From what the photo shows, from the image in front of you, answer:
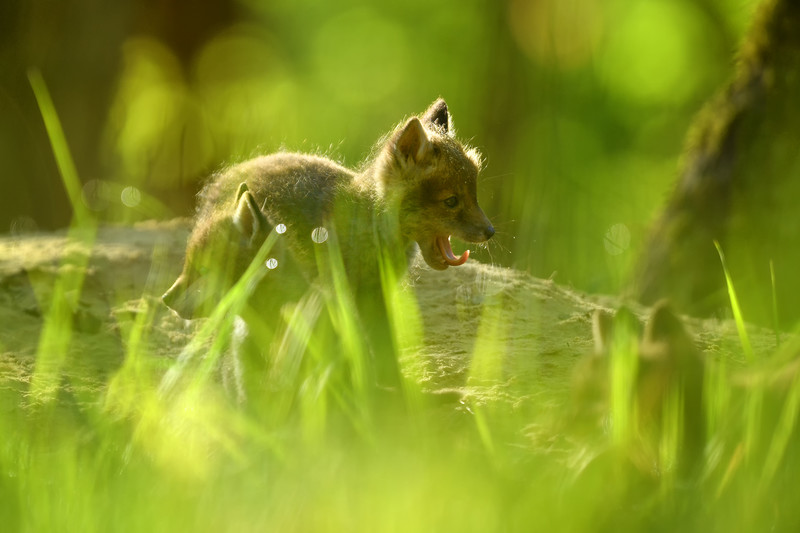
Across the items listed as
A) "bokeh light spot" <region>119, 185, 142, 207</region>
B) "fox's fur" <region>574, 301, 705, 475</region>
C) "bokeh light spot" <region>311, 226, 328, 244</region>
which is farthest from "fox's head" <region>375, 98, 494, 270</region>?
"bokeh light spot" <region>119, 185, 142, 207</region>

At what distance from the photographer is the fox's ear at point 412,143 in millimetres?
4230

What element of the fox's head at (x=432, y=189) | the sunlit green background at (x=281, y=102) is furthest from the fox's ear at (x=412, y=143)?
the sunlit green background at (x=281, y=102)

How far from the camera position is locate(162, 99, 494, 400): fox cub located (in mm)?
4191

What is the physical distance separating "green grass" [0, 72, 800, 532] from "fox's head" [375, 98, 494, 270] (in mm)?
811

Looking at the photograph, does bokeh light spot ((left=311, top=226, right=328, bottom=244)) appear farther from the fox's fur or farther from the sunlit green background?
the sunlit green background

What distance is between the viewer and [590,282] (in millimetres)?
6566

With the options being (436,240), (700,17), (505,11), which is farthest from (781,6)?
(700,17)

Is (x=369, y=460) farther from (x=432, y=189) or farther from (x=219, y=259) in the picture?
(x=432, y=189)

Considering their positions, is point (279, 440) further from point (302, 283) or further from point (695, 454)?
point (695, 454)

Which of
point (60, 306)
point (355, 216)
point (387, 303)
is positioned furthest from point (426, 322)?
point (60, 306)

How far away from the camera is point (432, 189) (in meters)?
4.36

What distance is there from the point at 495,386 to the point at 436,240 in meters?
1.11

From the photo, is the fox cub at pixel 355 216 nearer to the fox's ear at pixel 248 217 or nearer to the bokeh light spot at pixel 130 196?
the fox's ear at pixel 248 217

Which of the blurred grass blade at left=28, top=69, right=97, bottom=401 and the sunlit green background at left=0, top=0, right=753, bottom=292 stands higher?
the sunlit green background at left=0, top=0, right=753, bottom=292
